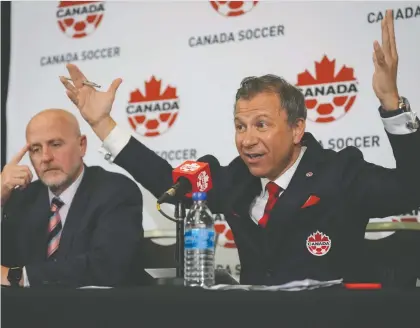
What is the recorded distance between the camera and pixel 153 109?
3709 mm

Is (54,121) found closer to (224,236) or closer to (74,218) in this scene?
(74,218)

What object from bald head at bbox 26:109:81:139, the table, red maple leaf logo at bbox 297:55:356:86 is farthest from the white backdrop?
the table

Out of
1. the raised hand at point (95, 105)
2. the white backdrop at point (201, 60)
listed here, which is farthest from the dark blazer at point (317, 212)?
the white backdrop at point (201, 60)

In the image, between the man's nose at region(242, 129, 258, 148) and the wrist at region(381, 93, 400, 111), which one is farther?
the man's nose at region(242, 129, 258, 148)

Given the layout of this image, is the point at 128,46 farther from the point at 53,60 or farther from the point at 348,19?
the point at 348,19

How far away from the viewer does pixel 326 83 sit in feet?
10.7

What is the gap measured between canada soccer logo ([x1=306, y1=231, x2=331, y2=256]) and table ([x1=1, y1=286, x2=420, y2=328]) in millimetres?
727

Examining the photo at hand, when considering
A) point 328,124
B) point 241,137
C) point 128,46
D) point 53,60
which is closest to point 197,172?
point 241,137

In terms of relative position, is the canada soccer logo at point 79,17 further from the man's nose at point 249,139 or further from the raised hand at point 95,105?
the man's nose at point 249,139

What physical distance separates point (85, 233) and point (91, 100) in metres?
0.60

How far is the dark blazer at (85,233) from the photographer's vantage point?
2.39m

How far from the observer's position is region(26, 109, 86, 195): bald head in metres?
2.92

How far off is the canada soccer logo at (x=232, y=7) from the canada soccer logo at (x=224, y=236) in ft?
3.62

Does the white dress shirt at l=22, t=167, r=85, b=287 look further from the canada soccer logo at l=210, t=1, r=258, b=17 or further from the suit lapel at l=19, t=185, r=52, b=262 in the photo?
the canada soccer logo at l=210, t=1, r=258, b=17
